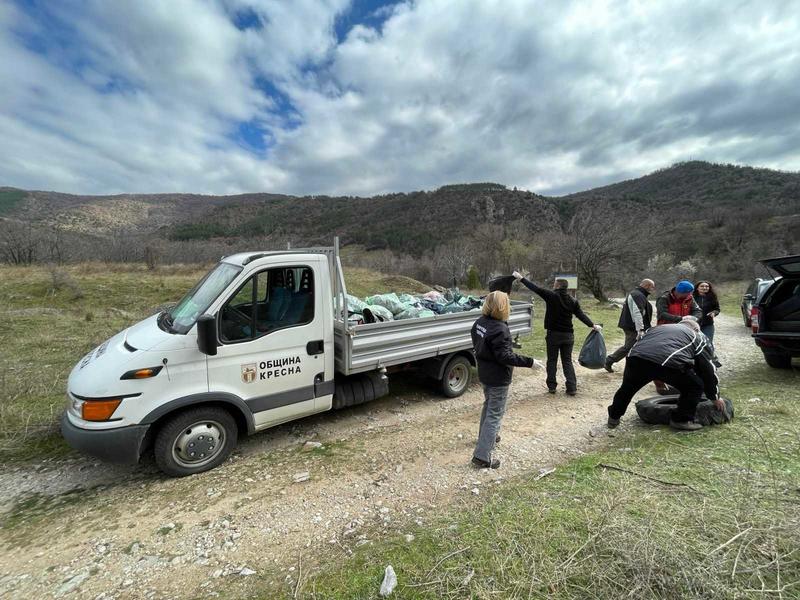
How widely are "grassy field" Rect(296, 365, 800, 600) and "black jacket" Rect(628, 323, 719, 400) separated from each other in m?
0.72

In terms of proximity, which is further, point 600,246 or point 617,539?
point 600,246

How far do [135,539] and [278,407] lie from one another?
1.40 metres

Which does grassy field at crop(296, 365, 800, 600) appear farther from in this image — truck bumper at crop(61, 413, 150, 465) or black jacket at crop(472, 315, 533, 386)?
truck bumper at crop(61, 413, 150, 465)

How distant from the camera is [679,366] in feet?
11.5

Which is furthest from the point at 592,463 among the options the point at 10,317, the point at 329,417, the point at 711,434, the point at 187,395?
the point at 10,317

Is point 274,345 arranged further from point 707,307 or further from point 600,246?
point 600,246

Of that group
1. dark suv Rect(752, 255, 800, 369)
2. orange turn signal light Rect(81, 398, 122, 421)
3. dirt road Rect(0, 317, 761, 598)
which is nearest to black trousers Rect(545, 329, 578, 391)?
dirt road Rect(0, 317, 761, 598)

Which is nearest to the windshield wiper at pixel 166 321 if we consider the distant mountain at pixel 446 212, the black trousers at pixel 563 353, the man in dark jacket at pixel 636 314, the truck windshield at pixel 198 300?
the truck windshield at pixel 198 300

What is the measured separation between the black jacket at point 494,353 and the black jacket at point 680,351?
149cm

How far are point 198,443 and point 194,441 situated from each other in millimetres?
42

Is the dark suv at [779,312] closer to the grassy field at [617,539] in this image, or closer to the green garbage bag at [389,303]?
the grassy field at [617,539]

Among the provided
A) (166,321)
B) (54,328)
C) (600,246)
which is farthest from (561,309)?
(600,246)

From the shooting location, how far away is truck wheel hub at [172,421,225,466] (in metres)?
3.17

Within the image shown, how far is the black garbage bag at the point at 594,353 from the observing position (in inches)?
207
